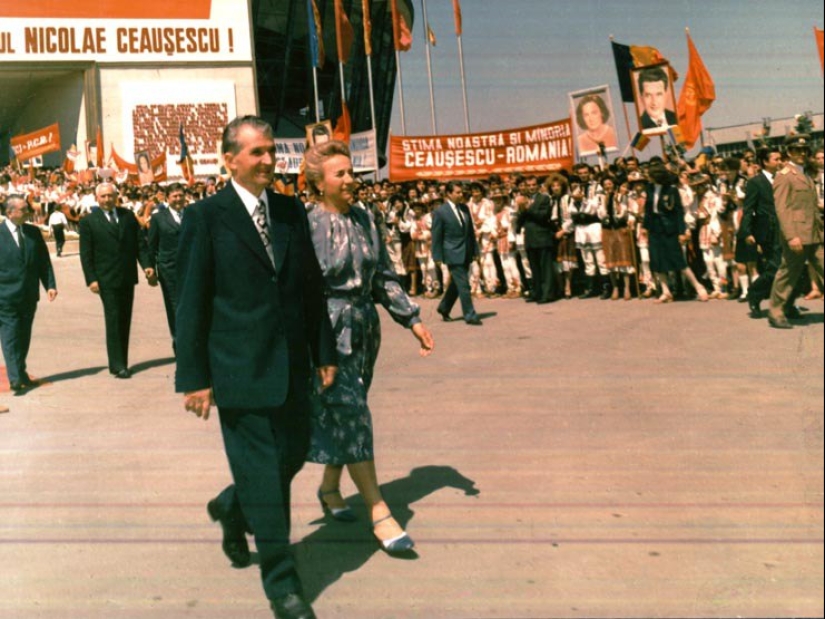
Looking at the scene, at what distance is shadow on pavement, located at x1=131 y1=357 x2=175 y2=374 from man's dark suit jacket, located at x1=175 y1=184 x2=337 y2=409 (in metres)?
5.92

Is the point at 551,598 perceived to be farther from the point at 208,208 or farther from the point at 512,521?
the point at 208,208

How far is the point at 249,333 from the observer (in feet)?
10.7

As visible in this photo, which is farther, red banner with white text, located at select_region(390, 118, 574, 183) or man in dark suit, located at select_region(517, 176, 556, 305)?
red banner with white text, located at select_region(390, 118, 574, 183)

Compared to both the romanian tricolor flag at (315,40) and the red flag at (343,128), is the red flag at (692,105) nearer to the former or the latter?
the red flag at (343,128)

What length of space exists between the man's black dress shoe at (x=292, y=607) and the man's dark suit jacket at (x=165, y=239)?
249 inches

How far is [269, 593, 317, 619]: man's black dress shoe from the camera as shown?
312 centimetres

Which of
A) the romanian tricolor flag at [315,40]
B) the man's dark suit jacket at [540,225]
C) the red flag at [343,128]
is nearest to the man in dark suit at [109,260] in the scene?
the man's dark suit jacket at [540,225]

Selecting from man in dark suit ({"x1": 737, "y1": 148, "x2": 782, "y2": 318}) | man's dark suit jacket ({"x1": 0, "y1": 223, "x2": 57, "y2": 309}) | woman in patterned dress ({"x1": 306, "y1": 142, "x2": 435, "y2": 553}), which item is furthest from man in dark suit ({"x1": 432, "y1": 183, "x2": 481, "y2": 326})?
woman in patterned dress ({"x1": 306, "y1": 142, "x2": 435, "y2": 553})

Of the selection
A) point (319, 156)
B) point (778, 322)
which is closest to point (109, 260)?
point (319, 156)

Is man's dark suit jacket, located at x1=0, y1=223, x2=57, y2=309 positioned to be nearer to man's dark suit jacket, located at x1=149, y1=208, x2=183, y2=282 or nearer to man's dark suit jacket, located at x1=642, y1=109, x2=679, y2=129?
man's dark suit jacket, located at x1=149, y1=208, x2=183, y2=282

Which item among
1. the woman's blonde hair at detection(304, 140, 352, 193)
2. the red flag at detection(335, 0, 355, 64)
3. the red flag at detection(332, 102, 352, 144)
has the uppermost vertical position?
the red flag at detection(335, 0, 355, 64)

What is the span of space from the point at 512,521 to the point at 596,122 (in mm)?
10872

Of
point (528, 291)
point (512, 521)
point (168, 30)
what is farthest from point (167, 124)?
point (512, 521)

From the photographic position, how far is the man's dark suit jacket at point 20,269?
825cm
